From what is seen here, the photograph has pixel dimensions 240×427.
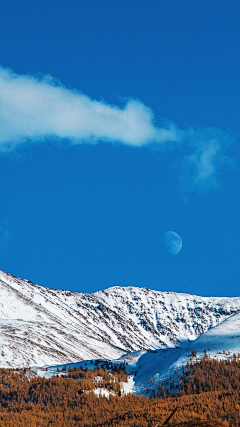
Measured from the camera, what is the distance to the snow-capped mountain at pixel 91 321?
49125 mm

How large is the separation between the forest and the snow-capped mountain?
16.2 meters

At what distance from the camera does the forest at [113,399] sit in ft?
53.1

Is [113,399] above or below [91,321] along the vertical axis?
below

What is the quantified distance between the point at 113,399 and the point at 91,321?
4499 inches

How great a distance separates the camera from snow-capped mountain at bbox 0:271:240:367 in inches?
1934

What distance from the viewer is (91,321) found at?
5192 inches

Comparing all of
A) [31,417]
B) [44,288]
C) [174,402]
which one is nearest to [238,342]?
[174,402]

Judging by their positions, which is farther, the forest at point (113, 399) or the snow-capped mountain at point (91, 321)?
the snow-capped mountain at point (91, 321)

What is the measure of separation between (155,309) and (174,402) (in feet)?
543

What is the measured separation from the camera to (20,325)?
58.3 meters

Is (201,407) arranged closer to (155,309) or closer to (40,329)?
(40,329)

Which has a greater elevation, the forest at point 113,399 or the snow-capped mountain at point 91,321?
the snow-capped mountain at point 91,321

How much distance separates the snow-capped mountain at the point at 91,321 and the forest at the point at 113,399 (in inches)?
638

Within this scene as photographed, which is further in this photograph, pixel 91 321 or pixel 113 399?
pixel 91 321
